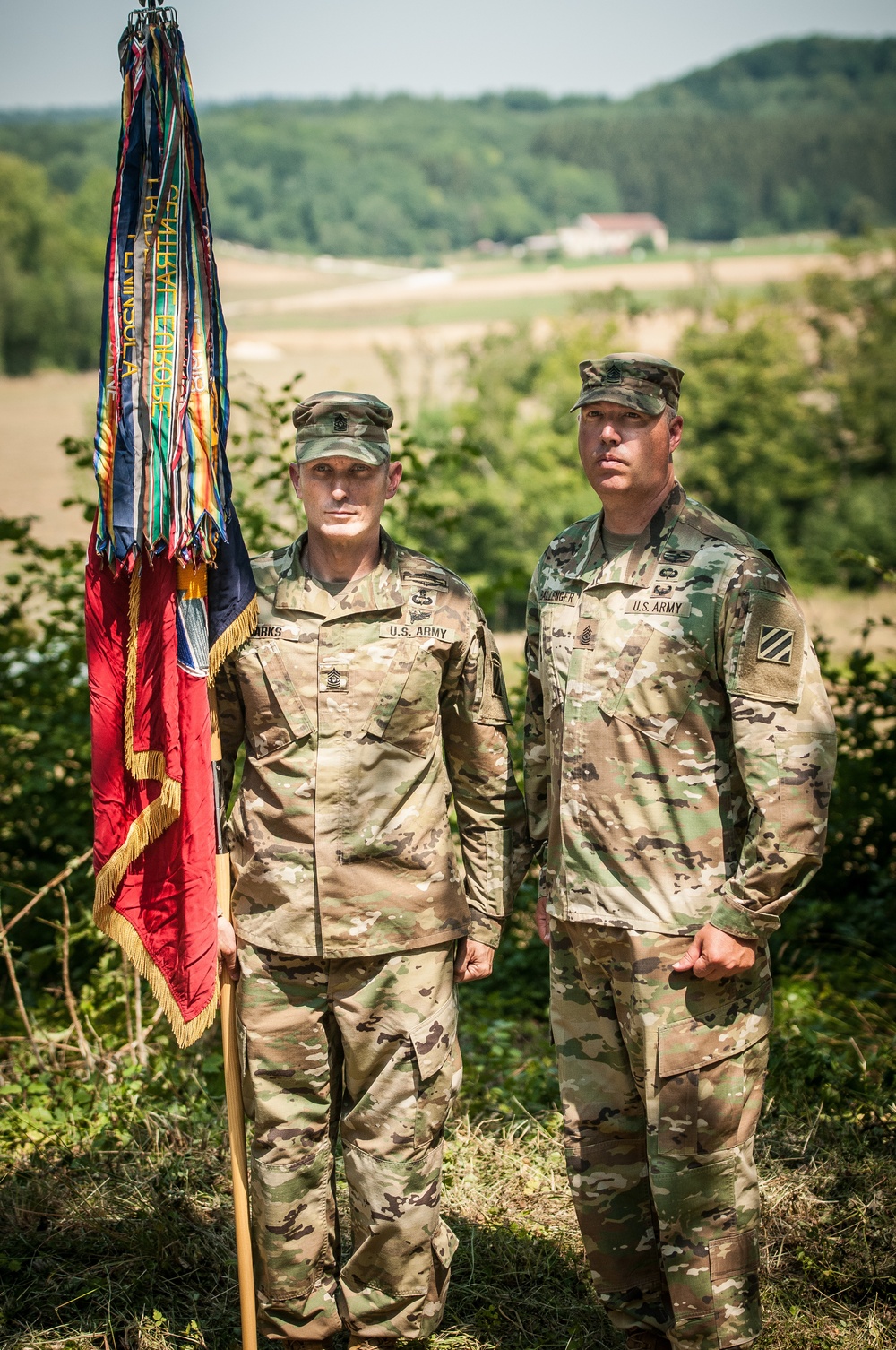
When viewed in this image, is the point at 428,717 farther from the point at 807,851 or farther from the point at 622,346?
the point at 622,346

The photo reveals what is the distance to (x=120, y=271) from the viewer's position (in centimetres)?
273

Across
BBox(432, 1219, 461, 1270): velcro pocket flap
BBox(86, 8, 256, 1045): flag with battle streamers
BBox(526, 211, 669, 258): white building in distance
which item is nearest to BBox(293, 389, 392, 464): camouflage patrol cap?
BBox(86, 8, 256, 1045): flag with battle streamers

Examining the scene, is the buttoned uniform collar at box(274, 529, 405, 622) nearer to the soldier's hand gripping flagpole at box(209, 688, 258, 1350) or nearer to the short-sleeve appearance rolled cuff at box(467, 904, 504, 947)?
the soldier's hand gripping flagpole at box(209, 688, 258, 1350)

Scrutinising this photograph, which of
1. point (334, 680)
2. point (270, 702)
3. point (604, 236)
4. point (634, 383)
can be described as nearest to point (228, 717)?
point (270, 702)

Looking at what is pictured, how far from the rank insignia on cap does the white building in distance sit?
49.9m

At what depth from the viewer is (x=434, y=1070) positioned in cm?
286

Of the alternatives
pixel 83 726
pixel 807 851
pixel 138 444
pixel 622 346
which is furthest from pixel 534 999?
pixel 622 346

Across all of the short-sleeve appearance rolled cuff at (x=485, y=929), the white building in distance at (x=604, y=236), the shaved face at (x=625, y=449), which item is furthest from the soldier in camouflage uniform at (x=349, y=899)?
the white building in distance at (x=604, y=236)

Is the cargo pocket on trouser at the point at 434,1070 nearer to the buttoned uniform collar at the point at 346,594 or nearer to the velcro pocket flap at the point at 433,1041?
the velcro pocket flap at the point at 433,1041

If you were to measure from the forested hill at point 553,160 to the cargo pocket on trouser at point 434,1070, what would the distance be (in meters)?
31.1

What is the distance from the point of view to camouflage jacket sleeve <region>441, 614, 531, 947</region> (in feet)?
9.72

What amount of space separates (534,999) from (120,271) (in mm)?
3530

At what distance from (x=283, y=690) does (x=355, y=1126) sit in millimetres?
1067

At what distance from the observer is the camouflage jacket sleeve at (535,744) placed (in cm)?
296
